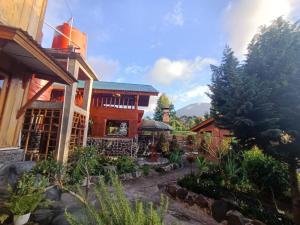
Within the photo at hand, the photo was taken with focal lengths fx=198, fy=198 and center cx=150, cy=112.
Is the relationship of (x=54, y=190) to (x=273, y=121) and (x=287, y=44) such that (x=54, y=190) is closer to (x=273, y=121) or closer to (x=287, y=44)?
(x=273, y=121)

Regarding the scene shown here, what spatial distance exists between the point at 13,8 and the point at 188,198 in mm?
8156

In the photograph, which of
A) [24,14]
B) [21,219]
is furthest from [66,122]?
[21,219]

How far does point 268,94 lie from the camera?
4891 mm

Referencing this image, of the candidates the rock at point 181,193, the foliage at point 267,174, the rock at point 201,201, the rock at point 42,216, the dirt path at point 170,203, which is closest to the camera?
the rock at point 42,216

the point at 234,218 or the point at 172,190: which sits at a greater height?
the point at 172,190

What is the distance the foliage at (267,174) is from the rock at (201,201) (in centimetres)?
330

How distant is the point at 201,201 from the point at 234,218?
63.6 inches

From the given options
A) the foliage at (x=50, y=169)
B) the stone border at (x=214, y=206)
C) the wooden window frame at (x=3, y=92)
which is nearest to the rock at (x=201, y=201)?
the stone border at (x=214, y=206)

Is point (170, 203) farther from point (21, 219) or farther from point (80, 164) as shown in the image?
point (21, 219)

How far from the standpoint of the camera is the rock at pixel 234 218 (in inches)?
215

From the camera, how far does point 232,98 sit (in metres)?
5.26

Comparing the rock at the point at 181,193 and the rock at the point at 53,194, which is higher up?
the rock at the point at 53,194

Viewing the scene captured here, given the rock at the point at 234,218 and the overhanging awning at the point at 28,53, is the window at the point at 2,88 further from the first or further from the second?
the rock at the point at 234,218

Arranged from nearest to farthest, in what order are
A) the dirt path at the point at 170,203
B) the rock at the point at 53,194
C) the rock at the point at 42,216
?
1. the rock at the point at 42,216
2. the rock at the point at 53,194
3. the dirt path at the point at 170,203
